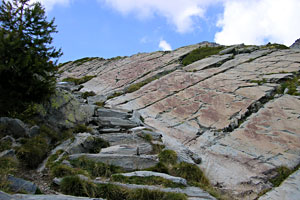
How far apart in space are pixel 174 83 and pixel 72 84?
11655 mm

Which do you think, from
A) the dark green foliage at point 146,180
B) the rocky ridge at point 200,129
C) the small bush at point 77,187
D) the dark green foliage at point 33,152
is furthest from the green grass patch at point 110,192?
the dark green foliage at point 33,152

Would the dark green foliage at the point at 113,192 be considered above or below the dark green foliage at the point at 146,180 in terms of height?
below

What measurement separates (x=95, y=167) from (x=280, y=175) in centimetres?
568

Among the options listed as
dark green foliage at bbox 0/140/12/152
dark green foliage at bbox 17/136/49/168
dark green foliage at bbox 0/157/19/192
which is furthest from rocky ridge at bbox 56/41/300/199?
dark green foliage at bbox 0/140/12/152

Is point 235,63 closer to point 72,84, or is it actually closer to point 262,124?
point 262,124

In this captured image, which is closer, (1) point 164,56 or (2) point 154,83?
(2) point 154,83

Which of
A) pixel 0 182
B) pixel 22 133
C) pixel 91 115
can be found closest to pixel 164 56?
pixel 91 115

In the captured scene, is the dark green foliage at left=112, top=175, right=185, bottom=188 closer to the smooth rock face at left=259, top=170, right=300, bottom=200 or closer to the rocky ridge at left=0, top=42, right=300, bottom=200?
the rocky ridge at left=0, top=42, right=300, bottom=200

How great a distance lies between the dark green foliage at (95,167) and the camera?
5957mm

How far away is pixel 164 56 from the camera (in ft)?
85.0

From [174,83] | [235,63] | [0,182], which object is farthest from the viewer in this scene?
[235,63]

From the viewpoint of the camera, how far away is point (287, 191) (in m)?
5.92

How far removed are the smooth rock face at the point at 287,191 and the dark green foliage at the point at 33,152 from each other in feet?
21.7

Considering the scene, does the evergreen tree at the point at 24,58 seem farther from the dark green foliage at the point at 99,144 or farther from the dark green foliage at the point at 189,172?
the dark green foliage at the point at 189,172
